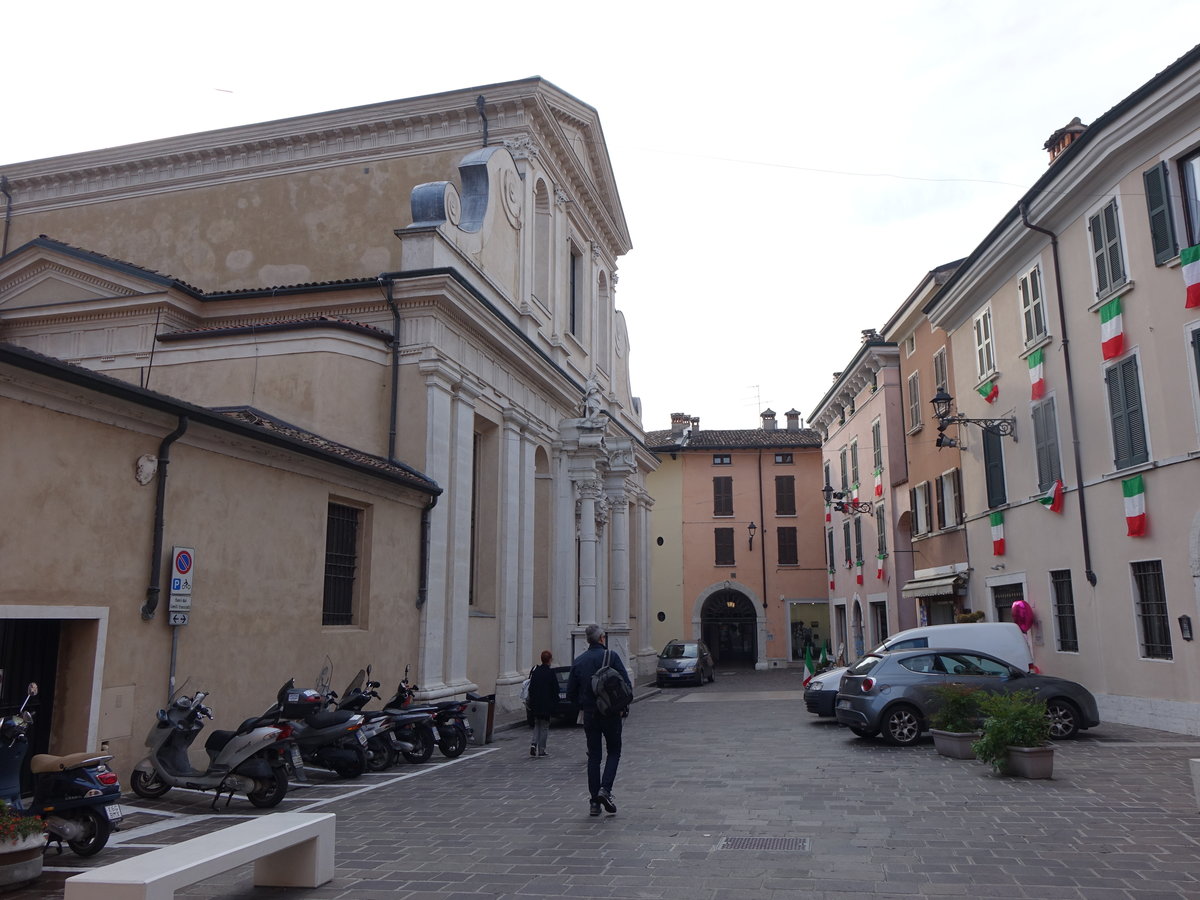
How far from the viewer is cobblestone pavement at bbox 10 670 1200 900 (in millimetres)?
6113

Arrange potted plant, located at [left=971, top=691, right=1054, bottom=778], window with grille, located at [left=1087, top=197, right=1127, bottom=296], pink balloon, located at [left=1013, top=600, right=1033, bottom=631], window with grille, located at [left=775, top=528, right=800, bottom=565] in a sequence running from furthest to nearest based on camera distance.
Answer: window with grille, located at [left=775, top=528, right=800, bottom=565] < pink balloon, located at [left=1013, top=600, right=1033, bottom=631] < window with grille, located at [left=1087, top=197, right=1127, bottom=296] < potted plant, located at [left=971, top=691, right=1054, bottom=778]

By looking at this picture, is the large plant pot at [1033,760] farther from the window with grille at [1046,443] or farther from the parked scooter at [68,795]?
the window with grille at [1046,443]

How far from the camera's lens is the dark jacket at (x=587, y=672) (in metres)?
8.61

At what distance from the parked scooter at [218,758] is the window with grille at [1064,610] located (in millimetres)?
14168

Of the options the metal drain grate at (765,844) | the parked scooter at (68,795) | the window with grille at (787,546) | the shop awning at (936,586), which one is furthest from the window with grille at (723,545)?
the parked scooter at (68,795)

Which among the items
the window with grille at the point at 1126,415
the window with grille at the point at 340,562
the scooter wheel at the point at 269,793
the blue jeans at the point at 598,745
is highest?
the window with grille at the point at 1126,415

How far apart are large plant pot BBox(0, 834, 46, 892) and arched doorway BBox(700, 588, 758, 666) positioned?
40.7 metres

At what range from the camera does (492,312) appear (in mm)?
19062

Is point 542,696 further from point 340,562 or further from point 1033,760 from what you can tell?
point 1033,760

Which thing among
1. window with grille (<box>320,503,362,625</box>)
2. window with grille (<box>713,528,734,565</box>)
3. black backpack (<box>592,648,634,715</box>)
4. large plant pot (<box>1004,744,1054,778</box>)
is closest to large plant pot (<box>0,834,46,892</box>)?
black backpack (<box>592,648,634,715</box>)

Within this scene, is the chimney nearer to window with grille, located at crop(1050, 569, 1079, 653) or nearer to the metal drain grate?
window with grille, located at crop(1050, 569, 1079, 653)

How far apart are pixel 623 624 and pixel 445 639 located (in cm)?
1198

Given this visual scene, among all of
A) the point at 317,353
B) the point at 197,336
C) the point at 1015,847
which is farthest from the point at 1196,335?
the point at 197,336

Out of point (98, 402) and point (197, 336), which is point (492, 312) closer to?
point (197, 336)
